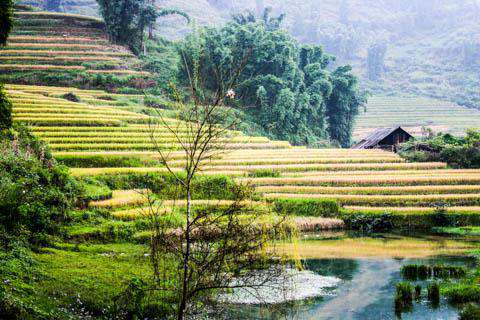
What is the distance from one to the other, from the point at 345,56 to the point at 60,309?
111m

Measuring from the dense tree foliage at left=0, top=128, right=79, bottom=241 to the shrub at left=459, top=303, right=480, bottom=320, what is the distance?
10761 mm

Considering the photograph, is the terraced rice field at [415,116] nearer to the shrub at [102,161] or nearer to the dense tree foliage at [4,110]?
the shrub at [102,161]

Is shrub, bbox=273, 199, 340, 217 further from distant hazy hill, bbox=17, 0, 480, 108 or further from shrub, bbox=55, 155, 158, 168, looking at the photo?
distant hazy hill, bbox=17, 0, 480, 108

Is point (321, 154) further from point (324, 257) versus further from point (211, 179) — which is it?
point (324, 257)

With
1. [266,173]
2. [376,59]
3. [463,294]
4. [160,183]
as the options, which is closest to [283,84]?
[266,173]

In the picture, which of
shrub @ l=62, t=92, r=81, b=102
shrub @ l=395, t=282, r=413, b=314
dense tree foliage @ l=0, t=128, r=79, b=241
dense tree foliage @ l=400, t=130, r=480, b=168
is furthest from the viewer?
shrub @ l=62, t=92, r=81, b=102

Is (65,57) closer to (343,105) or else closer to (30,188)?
(343,105)

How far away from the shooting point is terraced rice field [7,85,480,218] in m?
25.7

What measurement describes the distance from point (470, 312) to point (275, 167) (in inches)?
748

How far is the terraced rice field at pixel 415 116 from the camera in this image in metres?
67.4

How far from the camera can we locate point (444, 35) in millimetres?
127875

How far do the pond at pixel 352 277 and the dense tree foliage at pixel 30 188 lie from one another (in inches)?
243

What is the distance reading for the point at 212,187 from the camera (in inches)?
995

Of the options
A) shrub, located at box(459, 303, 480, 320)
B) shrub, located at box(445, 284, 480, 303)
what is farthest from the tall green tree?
shrub, located at box(459, 303, 480, 320)
